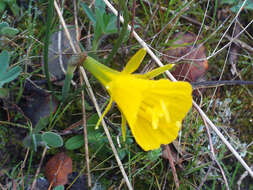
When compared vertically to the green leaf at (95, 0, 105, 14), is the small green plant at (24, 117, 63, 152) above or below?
below

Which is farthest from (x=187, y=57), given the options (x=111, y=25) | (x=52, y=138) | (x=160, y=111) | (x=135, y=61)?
(x=52, y=138)

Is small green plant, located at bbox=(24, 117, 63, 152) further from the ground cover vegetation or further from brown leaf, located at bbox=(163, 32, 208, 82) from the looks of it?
brown leaf, located at bbox=(163, 32, 208, 82)

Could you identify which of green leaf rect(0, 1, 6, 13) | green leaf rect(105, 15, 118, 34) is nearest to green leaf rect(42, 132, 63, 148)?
green leaf rect(105, 15, 118, 34)

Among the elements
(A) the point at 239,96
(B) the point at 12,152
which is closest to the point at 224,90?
(A) the point at 239,96

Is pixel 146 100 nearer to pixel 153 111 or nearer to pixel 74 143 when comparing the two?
pixel 153 111

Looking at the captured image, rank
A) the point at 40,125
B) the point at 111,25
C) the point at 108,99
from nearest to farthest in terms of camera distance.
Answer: the point at 40,125 → the point at 111,25 → the point at 108,99

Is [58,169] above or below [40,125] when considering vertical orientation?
below

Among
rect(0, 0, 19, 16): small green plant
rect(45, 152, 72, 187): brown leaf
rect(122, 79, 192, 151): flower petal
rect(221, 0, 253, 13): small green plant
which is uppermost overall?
rect(0, 0, 19, 16): small green plant
